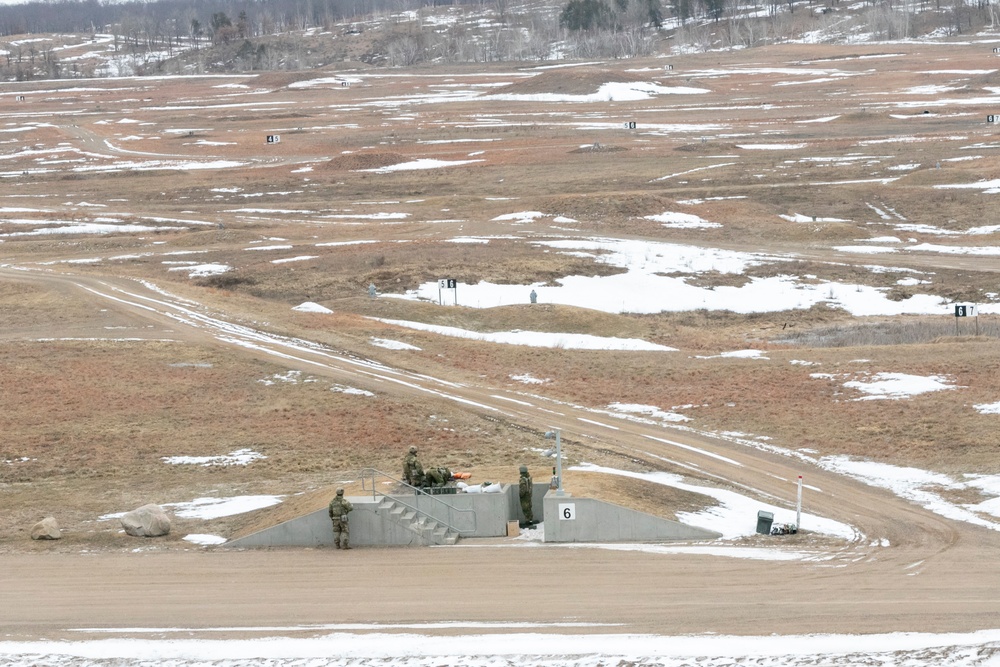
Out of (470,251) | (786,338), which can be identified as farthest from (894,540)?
(470,251)

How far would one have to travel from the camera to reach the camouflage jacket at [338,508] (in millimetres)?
22781

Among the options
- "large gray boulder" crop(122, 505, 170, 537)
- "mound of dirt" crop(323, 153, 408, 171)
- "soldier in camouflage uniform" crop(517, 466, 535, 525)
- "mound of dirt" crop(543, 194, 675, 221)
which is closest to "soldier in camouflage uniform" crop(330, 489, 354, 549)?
"soldier in camouflage uniform" crop(517, 466, 535, 525)

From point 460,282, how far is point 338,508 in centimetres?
3016

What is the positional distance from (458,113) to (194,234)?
73888 millimetres

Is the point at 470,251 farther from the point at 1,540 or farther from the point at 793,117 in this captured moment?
the point at 793,117

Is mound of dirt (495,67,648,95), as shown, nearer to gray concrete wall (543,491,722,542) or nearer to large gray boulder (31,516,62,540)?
gray concrete wall (543,491,722,542)

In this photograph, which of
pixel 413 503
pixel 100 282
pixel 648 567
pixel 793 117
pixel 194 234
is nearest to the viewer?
pixel 648 567

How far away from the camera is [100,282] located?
53.3 meters

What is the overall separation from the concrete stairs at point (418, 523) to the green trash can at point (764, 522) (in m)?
5.86

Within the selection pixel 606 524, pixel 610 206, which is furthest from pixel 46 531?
pixel 610 206

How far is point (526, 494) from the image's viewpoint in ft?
78.8

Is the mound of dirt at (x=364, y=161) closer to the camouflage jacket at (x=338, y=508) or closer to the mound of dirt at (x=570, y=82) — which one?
the mound of dirt at (x=570, y=82)

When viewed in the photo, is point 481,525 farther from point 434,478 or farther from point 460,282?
point 460,282

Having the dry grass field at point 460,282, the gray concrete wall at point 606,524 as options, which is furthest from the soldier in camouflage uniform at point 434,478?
the gray concrete wall at point 606,524
